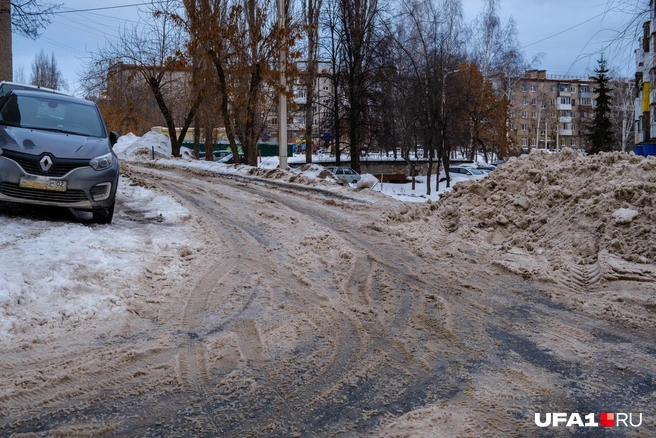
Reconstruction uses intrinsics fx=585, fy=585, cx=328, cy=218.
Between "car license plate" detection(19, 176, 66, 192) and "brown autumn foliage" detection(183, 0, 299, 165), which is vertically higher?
"brown autumn foliage" detection(183, 0, 299, 165)

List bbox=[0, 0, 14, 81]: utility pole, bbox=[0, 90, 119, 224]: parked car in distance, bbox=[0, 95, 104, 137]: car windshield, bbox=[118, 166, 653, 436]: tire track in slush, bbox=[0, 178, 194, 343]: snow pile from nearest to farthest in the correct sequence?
bbox=[118, 166, 653, 436]: tire track in slush → bbox=[0, 178, 194, 343]: snow pile → bbox=[0, 90, 119, 224]: parked car in distance → bbox=[0, 95, 104, 137]: car windshield → bbox=[0, 0, 14, 81]: utility pole

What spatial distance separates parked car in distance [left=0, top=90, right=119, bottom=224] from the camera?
7.28 m

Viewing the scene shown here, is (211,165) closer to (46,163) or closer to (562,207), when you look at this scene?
(46,163)

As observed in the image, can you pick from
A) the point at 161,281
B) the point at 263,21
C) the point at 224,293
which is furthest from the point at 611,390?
the point at 263,21

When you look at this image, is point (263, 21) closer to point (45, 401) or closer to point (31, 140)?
point (31, 140)

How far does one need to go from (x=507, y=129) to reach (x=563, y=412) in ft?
195

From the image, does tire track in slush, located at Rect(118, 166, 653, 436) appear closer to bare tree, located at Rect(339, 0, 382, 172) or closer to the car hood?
the car hood

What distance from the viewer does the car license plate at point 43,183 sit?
7.25m

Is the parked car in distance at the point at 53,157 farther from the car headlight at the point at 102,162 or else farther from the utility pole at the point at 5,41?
the utility pole at the point at 5,41

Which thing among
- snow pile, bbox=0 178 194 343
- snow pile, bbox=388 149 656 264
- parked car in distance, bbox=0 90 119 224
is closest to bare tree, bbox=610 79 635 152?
snow pile, bbox=388 149 656 264

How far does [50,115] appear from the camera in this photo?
28.0ft

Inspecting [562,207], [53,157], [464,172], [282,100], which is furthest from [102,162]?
[464,172]

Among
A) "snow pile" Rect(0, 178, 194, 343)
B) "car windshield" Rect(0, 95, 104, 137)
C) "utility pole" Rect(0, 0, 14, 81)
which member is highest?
"utility pole" Rect(0, 0, 14, 81)

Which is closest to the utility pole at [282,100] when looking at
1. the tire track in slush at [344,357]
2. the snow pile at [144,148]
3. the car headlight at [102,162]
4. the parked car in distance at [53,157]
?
the parked car in distance at [53,157]
